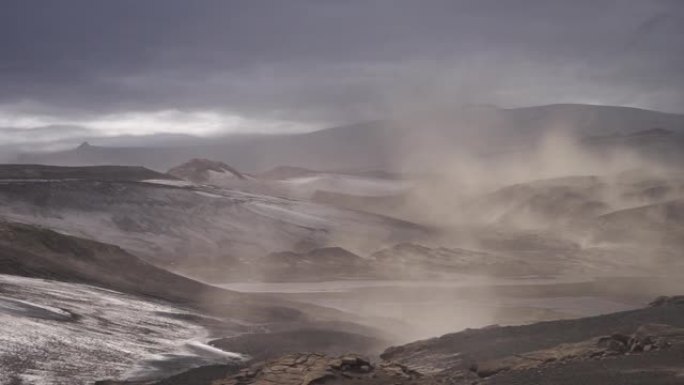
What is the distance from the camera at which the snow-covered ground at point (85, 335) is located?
22.5 m

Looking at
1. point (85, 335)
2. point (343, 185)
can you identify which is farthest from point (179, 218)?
point (343, 185)

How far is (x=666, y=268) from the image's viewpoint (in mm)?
65750

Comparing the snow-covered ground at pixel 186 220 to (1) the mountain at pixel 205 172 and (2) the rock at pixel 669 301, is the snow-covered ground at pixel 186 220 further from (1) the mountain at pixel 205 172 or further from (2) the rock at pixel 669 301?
(2) the rock at pixel 669 301

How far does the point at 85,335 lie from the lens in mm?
27062

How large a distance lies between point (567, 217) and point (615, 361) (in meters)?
83.4

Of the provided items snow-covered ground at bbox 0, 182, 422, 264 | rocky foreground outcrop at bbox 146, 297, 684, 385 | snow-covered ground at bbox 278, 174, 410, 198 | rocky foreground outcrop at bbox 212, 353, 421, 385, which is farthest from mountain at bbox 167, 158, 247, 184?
rocky foreground outcrop at bbox 212, 353, 421, 385

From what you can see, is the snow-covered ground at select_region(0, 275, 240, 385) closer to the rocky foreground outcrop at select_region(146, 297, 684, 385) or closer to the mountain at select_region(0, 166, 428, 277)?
the rocky foreground outcrop at select_region(146, 297, 684, 385)

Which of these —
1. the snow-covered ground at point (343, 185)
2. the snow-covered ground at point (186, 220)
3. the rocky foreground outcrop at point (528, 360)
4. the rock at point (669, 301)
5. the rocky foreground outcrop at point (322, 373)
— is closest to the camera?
the rocky foreground outcrop at point (528, 360)

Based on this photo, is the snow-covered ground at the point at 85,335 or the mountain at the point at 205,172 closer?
the snow-covered ground at the point at 85,335

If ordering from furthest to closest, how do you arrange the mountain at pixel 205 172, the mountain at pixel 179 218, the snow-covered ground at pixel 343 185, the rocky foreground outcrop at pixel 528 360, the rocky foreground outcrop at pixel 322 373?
the snow-covered ground at pixel 343 185 → the mountain at pixel 205 172 → the mountain at pixel 179 218 → the rocky foreground outcrop at pixel 322 373 → the rocky foreground outcrop at pixel 528 360

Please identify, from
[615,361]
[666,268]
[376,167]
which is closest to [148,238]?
[666,268]

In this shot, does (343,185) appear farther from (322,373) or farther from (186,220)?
(322,373)

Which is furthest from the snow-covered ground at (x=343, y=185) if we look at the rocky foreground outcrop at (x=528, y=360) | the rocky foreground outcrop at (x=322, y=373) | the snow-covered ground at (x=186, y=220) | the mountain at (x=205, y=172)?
the rocky foreground outcrop at (x=322, y=373)

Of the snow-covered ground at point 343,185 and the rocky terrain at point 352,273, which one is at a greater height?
the snow-covered ground at point 343,185
